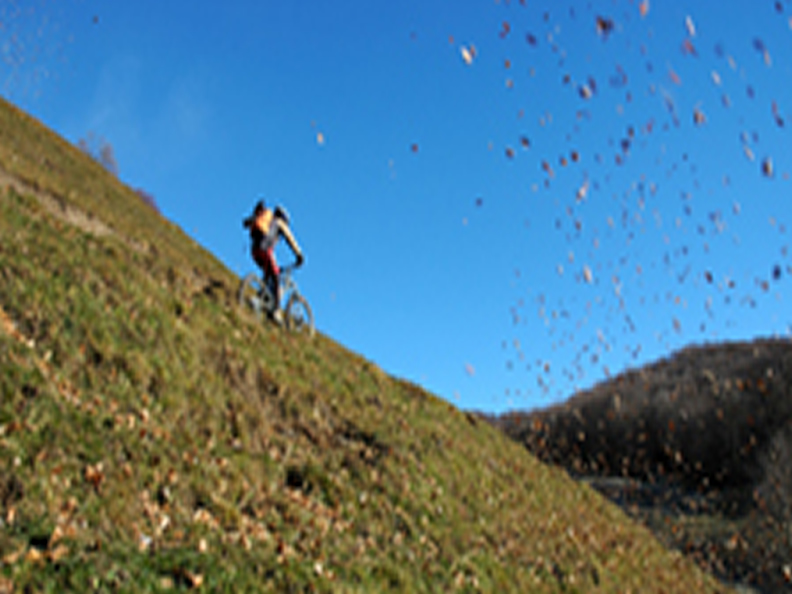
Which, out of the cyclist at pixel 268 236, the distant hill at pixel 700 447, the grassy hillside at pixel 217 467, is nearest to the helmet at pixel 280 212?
the cyclist at pixel 268 236

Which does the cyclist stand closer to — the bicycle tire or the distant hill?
the bicycle tire

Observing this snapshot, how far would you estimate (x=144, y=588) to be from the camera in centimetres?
713

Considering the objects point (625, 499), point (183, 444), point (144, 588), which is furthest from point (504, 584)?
point (625, 499)

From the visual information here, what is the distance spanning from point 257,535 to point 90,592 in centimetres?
333

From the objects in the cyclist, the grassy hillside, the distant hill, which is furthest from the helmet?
the distant hill

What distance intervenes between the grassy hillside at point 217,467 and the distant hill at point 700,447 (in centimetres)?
1479

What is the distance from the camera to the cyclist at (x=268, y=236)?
19.1 m

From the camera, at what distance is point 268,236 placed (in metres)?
Answer: 19.4

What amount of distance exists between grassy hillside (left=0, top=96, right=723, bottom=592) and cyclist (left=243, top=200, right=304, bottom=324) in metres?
1.58

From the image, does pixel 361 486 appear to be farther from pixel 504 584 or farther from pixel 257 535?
pixel 257 535

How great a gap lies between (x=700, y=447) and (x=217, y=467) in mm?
48994

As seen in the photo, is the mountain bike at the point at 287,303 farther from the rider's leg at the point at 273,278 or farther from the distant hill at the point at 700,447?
the distant hill at the point at 700,447

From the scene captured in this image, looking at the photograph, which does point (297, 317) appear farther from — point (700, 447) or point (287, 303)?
point (700, 447)

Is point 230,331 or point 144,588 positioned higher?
point 230,331
